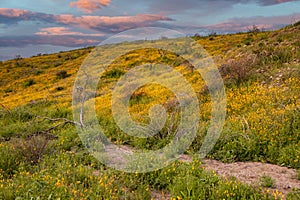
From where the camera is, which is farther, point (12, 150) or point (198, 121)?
point (198, 121)

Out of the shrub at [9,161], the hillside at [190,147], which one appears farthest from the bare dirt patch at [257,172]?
the shrub at [9,161]

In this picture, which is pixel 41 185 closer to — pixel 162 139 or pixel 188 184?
pixel 188 184

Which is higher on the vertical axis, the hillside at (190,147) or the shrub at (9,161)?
the hillside at (190,147)

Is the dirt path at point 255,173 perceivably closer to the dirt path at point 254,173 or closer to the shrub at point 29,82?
the dirt path at point 254,173

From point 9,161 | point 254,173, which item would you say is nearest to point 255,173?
point 254,173

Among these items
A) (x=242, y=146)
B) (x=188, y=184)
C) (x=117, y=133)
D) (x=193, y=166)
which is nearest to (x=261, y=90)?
(x=242, y=146)

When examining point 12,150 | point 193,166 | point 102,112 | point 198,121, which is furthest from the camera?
point 102,112

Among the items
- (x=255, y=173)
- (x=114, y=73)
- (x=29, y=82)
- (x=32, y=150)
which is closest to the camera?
(x=255, y=173)

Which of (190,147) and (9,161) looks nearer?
(9,161)

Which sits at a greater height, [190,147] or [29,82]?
[190,147]

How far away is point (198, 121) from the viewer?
10.3 meters

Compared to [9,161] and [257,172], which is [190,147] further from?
[9,161]

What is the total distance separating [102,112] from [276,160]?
8117 mm

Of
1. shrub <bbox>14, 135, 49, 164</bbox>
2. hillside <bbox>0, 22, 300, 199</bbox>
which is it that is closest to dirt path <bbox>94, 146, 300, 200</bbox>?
hillside <bbox>0, 22, 300, 199</bbox>
